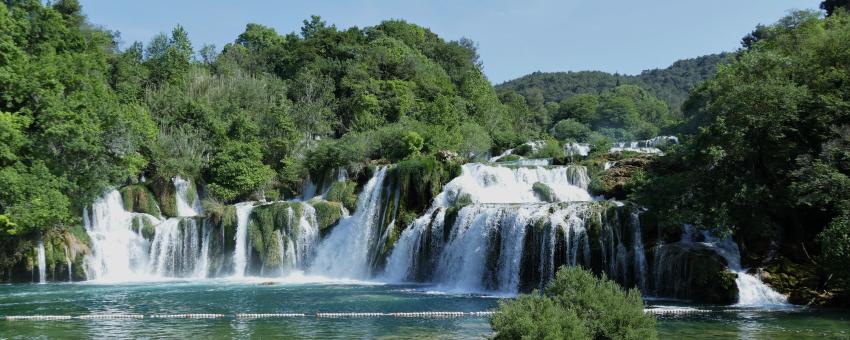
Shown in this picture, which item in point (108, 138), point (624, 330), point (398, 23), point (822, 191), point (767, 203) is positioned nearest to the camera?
point (624, 330)

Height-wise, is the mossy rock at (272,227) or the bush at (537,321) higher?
the mossy rock at (272,227)

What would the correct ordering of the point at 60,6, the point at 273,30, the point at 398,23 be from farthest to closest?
the point at 273,30, the point at 398,23, the point at 60,6

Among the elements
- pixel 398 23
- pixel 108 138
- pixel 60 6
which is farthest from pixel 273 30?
pixel 108 138

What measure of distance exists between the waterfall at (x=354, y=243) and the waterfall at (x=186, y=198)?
28.0 feet

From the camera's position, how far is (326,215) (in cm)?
3272

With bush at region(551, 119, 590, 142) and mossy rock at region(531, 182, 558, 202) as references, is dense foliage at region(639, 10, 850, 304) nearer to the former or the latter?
mossy rock at region(531, 182, 558, 202)

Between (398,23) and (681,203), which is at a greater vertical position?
(398,23)

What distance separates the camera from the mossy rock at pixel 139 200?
3409cm

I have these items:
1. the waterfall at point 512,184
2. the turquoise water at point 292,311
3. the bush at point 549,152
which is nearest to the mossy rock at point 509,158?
the bush at point 549,152

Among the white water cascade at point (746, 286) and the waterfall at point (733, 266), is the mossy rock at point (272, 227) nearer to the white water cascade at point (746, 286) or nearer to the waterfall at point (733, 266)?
the waterfall at point (733, 266)

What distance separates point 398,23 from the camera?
227ft

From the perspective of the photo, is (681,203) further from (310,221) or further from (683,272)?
(310,221)

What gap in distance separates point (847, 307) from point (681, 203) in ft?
16.9

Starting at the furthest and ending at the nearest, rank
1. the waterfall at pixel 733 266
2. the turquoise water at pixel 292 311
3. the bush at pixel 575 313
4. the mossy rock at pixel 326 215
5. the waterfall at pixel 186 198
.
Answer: the waterfall at pixel 186 198, the mossy rock at pixel 326 215, the waterfall at pixel 733 266, the turquoise water at pixel 292 311, the bush at pixel 575 313
